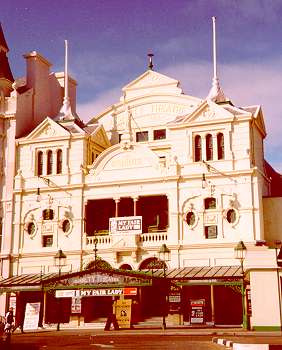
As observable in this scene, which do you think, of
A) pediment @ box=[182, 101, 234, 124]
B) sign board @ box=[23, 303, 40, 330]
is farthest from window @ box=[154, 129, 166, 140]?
sign board @ box=[23, 303, 40, 330]

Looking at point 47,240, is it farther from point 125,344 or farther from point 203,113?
point 125,344

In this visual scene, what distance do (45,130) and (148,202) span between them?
1048 centimetres

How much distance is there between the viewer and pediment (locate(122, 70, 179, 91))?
5275 centimetres

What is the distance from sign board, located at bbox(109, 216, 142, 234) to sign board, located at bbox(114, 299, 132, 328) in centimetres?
853

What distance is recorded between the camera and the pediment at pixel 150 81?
5275 cm

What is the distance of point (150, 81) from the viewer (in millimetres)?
53344

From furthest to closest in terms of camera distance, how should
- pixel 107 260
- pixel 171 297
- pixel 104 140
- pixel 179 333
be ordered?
pixel 104 140, pixel 107 260, pixel 171 297, pixel 179 333

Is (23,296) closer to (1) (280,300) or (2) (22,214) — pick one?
(2) (22,214)

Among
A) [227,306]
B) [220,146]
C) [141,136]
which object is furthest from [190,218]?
[141,136]

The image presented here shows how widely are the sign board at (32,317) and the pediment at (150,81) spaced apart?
2117 cm

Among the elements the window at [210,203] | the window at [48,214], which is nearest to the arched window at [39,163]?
the window at [48,214]

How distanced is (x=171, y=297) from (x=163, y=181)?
28.5 feet

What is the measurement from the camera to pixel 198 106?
154 ft

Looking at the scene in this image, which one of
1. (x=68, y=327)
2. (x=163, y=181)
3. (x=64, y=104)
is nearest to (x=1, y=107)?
(x=64, y=104)
